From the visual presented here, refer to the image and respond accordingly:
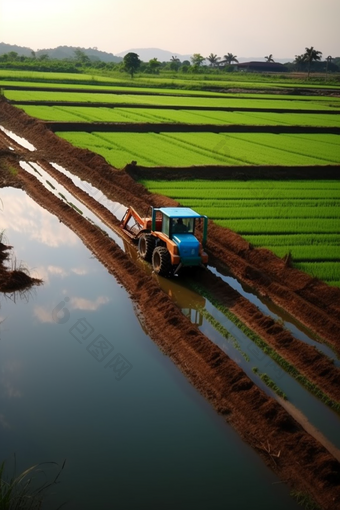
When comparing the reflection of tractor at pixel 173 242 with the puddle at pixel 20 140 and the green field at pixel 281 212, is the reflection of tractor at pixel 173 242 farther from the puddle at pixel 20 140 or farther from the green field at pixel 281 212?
the puddle at pixel 20 140

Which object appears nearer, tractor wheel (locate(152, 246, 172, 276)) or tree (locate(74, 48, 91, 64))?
tractor wheel (locate(152, 246, 172, 276))

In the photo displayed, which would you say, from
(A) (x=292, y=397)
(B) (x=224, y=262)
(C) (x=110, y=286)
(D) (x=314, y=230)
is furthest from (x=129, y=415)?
(D) (x=314, y=230)

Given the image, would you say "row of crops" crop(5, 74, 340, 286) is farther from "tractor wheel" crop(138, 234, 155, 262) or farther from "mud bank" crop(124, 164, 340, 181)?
"tractor wheel" crop(138, 234, 155, 262)

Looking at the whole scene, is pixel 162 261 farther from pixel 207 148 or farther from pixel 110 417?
pixel 207 148

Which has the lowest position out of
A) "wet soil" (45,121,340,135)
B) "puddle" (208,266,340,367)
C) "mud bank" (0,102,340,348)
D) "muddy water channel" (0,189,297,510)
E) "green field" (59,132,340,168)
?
"muddy water channel" (0,189,297,510)

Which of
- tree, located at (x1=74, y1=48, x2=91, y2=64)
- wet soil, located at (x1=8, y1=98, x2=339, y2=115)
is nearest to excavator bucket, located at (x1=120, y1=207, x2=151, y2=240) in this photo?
wet soil, located at (x1=8, y1=98, x2=339, y2=115)

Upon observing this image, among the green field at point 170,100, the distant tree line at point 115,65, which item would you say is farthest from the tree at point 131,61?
the green field at point 170,100
